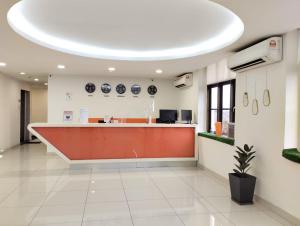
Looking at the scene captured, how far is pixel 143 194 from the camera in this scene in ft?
14.5

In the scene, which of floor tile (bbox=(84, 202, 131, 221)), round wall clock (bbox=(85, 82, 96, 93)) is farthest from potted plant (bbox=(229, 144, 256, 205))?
round wall clock (bbox=(85, 82, 96, 93))


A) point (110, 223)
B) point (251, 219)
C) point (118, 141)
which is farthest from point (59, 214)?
point (118, 141)

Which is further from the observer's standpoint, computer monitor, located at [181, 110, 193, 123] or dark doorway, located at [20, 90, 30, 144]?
dark doorway, located at [20, 90, 30, 144]

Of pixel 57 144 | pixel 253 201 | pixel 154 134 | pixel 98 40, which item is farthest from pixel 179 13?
pixel 57 144

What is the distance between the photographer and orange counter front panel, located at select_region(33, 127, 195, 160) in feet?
20.2

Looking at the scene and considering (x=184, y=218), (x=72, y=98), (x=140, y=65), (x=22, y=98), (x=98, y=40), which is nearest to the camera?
(x=184, y=218)

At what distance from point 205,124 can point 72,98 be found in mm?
4491

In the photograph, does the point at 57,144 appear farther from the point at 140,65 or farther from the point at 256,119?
the point at 256,119

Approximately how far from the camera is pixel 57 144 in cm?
610

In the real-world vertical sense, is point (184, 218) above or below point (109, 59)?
below

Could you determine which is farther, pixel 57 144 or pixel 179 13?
pixel 57 144

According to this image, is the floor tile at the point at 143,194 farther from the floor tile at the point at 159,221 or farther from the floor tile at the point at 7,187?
the floor tile at the point at 7,187

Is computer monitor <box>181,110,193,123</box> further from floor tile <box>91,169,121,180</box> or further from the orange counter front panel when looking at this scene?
floor tile <box>91,169,121,180</box>

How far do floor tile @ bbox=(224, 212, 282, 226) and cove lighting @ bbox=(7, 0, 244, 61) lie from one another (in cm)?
268
